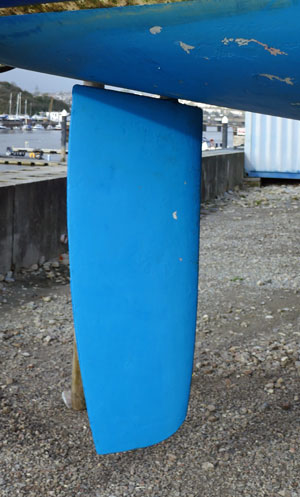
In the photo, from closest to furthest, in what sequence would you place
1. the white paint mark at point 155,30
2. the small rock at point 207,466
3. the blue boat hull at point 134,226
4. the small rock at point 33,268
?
the white paint mark at point 155,30
the blue boat hull at point 134,226
the small rock at point 207,466
the small rock at point 33,268

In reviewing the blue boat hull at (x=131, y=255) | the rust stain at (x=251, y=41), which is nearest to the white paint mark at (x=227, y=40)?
the rust stain at (x=251, y=41)

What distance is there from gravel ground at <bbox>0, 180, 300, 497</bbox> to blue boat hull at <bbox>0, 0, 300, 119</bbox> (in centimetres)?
129

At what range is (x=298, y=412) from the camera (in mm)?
2861

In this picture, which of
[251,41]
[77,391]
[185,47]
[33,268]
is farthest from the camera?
[33,268]

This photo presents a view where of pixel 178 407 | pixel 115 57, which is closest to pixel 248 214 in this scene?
pixel 178 407

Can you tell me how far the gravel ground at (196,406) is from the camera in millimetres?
2318

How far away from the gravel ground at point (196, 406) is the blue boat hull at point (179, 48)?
1295 millimetres

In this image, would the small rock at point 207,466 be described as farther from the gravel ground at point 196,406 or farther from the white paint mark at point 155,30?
the white paint mark at point 155,30

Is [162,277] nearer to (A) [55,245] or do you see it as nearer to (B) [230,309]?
(B) [230,309]

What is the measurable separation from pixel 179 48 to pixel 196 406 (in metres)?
1.74

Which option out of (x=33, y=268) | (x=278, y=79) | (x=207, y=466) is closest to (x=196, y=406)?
(x=207, y=466)

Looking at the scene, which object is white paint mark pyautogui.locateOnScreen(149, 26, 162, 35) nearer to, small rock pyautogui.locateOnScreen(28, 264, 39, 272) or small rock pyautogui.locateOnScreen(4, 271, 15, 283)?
small rock pyautogui.locateOnScreen(4, 271, 15, 283)

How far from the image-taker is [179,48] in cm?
164

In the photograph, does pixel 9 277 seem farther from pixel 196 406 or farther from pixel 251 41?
pixel 251 41
